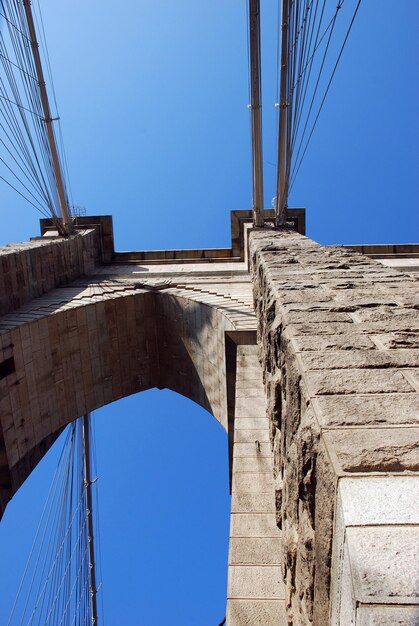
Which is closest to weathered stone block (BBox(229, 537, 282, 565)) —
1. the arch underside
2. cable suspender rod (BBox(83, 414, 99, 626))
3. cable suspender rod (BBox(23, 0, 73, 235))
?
the arch underside

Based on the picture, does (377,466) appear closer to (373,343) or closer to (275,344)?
(373,343)

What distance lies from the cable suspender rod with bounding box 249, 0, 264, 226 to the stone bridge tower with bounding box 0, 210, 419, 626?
1900 mm

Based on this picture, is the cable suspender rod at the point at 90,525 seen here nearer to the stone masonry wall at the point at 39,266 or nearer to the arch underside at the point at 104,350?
the arch underside at the point at 104,350

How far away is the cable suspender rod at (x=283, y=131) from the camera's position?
29.4 feet

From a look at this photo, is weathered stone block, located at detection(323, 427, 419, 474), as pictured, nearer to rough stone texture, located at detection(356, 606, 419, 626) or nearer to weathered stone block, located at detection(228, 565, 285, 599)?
rough stone texture, located at detection(356, 606, 419, 626)

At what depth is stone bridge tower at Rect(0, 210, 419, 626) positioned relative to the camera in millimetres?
1453

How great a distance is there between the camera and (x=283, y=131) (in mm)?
10922

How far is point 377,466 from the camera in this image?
1.56m

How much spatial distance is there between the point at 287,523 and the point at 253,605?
0.61 metres

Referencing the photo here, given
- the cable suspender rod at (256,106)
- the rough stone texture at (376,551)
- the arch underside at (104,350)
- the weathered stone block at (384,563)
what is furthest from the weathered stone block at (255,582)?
the cable suspender rod at (256,106)

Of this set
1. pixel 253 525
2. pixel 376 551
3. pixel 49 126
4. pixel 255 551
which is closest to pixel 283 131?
pixel 49 126

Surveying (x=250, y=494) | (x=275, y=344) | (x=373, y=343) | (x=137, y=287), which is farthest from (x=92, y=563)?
(x=373, y=343)

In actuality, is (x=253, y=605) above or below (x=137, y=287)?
below

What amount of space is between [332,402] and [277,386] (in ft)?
5.14
